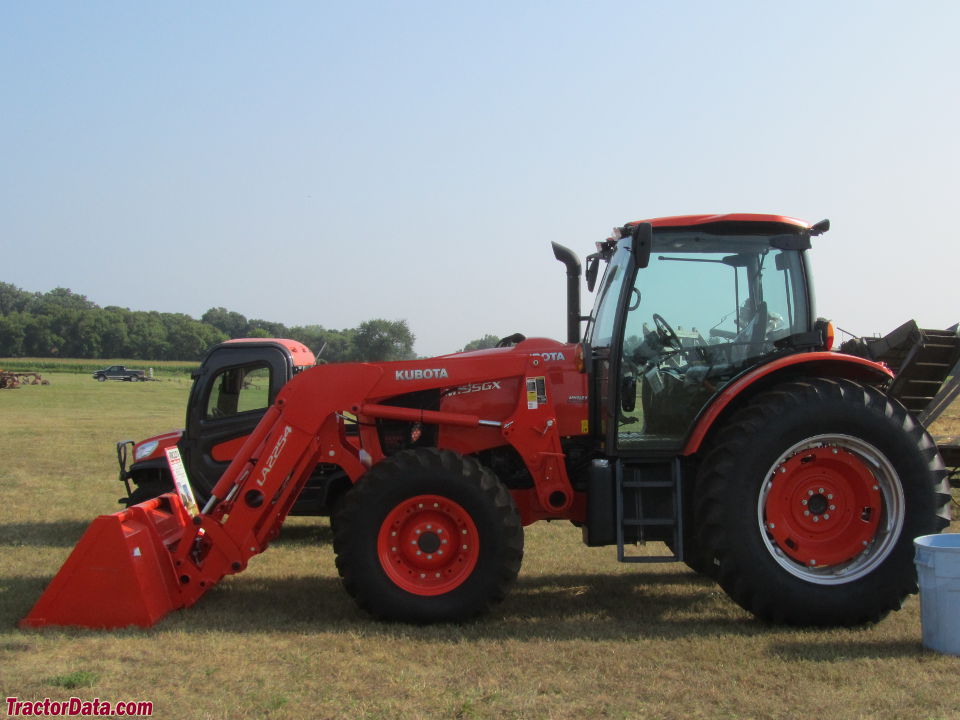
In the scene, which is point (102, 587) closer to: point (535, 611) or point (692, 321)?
point (535, 611)

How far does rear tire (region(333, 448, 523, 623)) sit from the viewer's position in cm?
515

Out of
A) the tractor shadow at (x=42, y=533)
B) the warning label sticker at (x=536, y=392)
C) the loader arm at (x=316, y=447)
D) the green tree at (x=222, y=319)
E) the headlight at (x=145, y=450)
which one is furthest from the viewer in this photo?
the green tree at (x=222, y=319)

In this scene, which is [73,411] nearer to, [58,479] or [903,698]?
[58,479]

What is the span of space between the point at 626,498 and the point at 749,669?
1400mm

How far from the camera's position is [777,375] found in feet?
17.7

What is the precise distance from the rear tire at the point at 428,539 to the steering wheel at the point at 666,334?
1.47m

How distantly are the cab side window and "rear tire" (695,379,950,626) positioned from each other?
4909 millimetres

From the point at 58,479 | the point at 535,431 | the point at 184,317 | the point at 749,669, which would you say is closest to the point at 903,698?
the point at 749,669

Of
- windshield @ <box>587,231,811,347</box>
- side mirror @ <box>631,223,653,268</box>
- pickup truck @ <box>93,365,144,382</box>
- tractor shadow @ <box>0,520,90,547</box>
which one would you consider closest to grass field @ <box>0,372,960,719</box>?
tractor shadow @ <box>0,520,90,547</box>

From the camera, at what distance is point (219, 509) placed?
18.0 feet

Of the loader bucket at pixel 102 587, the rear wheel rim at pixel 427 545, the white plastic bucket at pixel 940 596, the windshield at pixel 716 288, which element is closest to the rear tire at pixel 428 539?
the rear wheel rim at pixel 427 545

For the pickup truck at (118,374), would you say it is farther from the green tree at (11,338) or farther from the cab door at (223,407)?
the cab door at (223,407)

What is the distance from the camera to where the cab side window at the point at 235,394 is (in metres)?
8.48

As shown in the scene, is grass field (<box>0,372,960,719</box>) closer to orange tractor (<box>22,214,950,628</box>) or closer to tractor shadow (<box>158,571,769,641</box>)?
tractor shadow (<box>158,571,769,641</box>)
